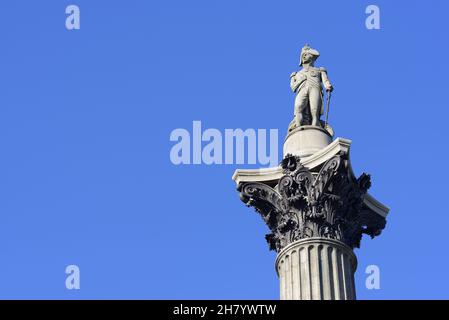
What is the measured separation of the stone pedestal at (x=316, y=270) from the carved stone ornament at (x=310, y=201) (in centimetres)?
32

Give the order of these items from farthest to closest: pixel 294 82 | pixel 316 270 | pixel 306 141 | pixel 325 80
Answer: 1. pixel 294 82
2. pixel 325 80
3. pixel 306 141
4. pixel 316 270

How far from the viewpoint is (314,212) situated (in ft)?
122

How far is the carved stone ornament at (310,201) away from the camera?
37250 millimetres

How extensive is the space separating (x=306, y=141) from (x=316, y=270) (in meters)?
4.59

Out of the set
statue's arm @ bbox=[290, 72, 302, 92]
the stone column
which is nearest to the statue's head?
statue's arm @ bbox=[290, 72, 302, 92]

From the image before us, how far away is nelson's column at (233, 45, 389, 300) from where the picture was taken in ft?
119

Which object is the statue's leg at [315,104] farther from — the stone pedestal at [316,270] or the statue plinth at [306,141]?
the stone pedestal at [316,270]

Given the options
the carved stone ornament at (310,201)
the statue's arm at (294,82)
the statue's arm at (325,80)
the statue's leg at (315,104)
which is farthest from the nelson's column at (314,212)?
the statue's arm at (294,82)

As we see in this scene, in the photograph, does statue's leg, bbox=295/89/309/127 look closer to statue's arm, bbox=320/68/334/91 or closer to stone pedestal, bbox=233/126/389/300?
statue's arm, bbox=320/68/334/91

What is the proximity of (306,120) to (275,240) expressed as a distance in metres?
4.20

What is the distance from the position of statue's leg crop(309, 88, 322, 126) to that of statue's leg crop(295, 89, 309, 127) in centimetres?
18

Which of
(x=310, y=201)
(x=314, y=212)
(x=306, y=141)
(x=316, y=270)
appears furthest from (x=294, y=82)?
(x=316, y=270)

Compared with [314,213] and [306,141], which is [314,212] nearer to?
[314,213]
